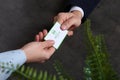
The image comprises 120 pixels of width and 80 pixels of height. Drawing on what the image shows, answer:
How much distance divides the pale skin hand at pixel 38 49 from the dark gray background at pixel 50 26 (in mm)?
319

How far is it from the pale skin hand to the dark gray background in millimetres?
319

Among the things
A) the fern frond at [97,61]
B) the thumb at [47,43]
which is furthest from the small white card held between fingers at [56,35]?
the fern frond at [97,61]

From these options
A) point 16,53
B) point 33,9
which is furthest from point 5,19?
point 16,53

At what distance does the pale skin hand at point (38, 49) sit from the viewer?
109 cm

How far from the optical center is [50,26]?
1574 mm

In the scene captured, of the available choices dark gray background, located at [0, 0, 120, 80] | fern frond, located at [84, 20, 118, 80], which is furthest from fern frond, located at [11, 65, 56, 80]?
dark gray background, located at [0, 0, 120, 80]

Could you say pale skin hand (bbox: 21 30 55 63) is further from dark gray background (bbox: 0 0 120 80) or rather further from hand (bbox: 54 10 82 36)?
dark gray background (bbox: 0 0 120 80)

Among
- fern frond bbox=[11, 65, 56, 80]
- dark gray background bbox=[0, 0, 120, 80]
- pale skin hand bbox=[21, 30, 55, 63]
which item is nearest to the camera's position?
fern frond bbox=[11, 65, 56, 80]

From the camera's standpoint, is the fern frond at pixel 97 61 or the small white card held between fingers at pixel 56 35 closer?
the fern frond at pixel 97 61

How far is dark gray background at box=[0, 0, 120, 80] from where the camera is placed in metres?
1.50

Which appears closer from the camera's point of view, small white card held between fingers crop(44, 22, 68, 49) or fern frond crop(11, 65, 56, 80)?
fern frond crop(11, 65, 56, 80)

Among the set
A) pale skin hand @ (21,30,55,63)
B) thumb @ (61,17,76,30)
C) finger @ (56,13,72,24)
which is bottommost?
pale skin hand @ (21,30,55,63)

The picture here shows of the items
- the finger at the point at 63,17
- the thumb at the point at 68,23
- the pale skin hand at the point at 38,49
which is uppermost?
the finger at the point at 63,17

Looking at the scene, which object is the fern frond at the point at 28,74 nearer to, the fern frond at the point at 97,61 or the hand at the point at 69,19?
the fern frond at the point at 97,61
